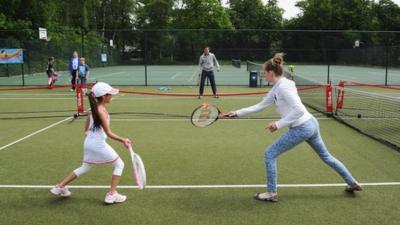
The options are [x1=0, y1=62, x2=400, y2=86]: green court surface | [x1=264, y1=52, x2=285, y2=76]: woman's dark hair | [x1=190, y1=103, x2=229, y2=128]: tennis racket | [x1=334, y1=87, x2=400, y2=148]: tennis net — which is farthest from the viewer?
[x1=0, y1=62, x2=400, y2=86]: green court surface

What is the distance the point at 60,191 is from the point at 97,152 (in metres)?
0.78

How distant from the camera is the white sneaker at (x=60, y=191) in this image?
20.0 feet

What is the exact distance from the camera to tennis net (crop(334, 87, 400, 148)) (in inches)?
411

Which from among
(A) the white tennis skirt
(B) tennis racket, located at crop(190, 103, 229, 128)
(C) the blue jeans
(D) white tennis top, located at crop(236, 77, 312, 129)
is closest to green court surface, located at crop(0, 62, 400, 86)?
(B) tennis racket, located at crop(190, 103, 229, 128)

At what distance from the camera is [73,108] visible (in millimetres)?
15680

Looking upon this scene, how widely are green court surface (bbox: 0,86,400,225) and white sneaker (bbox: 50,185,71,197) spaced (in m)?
0.11

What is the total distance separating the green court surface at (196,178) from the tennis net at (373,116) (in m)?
0.39

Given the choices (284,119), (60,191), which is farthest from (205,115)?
(60,191)

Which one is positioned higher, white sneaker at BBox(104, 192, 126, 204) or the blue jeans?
the blue jeans

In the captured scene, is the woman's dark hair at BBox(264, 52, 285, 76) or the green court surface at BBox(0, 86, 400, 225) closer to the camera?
the green court surface at BBox(0, 86, 400, 225)

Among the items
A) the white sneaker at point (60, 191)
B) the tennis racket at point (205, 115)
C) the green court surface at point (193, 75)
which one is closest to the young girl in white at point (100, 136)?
the white sneaker at point (60, 191)

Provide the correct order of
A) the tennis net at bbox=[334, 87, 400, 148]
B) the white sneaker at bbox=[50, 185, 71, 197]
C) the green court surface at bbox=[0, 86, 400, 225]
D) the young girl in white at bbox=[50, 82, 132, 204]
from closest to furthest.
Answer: the green court surface at bbox=[0, 86, 400, 225], the young girl in white at bbox=[50, 82, 132, 204], the white sneaker at bbox=[50, 185, 71, 197], the tennis net at bbox=[334, 87, 400, 148]

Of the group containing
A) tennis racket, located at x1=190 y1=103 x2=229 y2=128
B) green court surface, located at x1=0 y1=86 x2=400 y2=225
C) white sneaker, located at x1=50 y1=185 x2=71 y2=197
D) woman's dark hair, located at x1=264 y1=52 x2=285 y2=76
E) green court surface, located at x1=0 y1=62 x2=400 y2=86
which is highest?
woman's dark hair, located at x1=264 y1=52 x2=285 y2=76

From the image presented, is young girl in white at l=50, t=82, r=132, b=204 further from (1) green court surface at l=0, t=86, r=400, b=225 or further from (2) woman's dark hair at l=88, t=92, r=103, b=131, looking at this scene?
(1) green court surface at l=0, t=86, r=400, b=225
